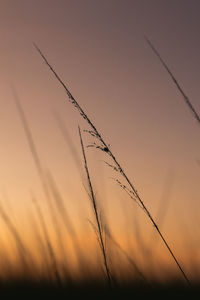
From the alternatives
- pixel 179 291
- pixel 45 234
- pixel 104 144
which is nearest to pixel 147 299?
pixel 179 291

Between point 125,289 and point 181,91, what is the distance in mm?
2102

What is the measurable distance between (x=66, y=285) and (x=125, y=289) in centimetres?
66

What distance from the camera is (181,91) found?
52.1 inches

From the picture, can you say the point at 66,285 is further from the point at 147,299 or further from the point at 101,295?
the point at 101,295

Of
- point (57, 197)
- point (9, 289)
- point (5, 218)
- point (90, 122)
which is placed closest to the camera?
point (90, 122)

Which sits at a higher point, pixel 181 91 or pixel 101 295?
pixel 181 91

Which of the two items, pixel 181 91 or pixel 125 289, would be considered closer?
pixel 181 91

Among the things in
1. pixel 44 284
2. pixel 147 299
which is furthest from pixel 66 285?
pixel 147 299

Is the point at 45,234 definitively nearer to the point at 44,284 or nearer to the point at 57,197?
the point at 57,197

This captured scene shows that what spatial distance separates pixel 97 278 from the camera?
305cm

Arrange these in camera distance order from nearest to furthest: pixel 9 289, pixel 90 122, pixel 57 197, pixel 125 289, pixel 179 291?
1. pixel 90 122
2. pixel 57 197
3. pixel 125 289
4. pixel 179 291
5. pixel 9 289

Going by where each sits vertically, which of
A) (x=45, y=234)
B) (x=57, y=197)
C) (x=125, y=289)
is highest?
(x=57, y=197)

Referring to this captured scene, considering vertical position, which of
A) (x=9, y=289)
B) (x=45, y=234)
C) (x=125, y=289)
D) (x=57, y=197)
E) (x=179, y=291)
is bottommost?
(x=179, y=291)

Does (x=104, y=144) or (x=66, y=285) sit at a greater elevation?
(x=104, y=144)
